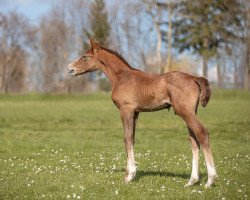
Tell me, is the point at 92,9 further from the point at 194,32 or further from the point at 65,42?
the point at 194,32

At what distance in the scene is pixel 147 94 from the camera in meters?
10.9

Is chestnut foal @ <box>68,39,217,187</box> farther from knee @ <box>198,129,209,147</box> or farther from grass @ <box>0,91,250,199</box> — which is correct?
grass @ <box>0,91,250,199</box>

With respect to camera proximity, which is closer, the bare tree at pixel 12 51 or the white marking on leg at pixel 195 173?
the white marking on leg at pixel 195 173

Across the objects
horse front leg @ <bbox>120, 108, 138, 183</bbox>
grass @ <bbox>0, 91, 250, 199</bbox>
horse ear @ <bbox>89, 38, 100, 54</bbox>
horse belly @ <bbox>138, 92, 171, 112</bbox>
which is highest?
horse ear @ <bbox>89, 38, 100, 54</bbox>

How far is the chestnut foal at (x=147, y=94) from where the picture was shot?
10.3 m

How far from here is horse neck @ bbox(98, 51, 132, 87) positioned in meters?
11.9

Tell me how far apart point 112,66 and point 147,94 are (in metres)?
1.60

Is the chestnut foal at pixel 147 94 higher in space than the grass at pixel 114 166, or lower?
higher

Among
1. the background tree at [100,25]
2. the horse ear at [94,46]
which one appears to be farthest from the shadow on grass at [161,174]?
the background tree at [100,25]

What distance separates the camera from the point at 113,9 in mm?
94625

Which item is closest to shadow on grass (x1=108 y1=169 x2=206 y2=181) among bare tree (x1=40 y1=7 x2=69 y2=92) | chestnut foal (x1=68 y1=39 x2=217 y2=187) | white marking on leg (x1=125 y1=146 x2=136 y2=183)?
white marking on leg (x1=125 y1=146 x2=136 y2=183)

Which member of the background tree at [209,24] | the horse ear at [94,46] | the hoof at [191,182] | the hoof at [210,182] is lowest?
the hoof at [191,182]

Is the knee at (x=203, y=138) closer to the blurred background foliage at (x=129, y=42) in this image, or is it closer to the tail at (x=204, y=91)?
the tail at (x=204, y=91)

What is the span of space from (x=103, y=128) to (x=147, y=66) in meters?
55.5
